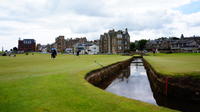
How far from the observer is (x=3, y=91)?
838cm

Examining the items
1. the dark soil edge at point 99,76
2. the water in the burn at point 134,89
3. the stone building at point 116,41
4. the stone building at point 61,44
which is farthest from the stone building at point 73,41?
the water in the burn at point 134,89

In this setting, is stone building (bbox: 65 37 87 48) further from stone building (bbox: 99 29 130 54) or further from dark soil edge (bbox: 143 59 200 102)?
dark soil edge (bbox: 143 59 200 102)

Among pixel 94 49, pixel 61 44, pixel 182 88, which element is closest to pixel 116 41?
pixel 94 49

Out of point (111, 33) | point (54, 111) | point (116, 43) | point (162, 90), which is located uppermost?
point (111, 33)

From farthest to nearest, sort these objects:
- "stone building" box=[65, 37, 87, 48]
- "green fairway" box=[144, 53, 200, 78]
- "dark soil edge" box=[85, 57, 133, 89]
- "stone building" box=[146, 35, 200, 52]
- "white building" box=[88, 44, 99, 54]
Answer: "stone building" box=[65, 37, 87, 48], "white building" box=[88, 44, 99, 54], "stone building" box=[146, 35, 200, 52], "dark soil edge" box=[85, 57, 133, 89], "green fairway" box=[144, 53, 200, 78]

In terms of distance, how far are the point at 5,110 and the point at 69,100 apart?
97.0 inches

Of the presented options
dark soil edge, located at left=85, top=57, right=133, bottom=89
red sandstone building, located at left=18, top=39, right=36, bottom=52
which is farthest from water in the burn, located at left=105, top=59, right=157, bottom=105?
red sandstone building, located at left=18, top=39, right=36, bottom=52

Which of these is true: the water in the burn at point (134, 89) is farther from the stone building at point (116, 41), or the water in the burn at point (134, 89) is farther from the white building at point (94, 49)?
the white building at point (94, 49)

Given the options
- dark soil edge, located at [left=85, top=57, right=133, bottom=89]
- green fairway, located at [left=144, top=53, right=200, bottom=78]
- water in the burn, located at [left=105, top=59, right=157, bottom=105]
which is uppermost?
green fairway, located at [left=144, top=53, right=200, bottom=78]

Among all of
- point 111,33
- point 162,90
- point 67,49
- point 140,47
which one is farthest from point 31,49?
point 162,90

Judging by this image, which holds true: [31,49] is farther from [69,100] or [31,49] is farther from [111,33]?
[69,100]

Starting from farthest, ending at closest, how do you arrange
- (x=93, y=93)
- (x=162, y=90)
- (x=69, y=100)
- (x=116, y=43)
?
(x=116, y=43) < (x=162, y=90) < (x=93, y=93) < (x=69, y=100)

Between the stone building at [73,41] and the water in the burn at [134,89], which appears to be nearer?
the water in the burn at [134,89]

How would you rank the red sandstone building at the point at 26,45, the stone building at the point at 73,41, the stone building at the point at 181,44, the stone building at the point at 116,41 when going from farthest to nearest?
the red sandstone building at the point at 26,45, the stone building at the point at 73,41, the stone building at the point at 181,44, the stone building at the point at 116,41
